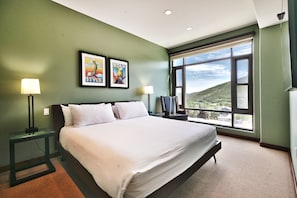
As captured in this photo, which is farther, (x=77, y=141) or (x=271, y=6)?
(x=271, y=6)

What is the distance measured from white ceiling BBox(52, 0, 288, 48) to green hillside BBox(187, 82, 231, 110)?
159 centimetres

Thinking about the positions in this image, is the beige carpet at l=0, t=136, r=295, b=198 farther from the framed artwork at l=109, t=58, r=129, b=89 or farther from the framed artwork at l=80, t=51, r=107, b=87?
the framed artwork at l=109, t=58, r=129, b=89

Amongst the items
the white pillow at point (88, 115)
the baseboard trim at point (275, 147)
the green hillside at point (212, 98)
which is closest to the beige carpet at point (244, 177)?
the baseboard trim at point (275, 147)

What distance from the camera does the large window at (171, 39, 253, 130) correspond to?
3.68 m

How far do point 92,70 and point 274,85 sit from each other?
3.95m

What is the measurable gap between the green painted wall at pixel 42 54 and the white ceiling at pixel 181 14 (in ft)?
1.06

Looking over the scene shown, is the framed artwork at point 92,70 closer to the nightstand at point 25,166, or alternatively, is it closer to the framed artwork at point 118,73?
the framed artwork at point 118,73

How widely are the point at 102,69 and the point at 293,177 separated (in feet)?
12.5

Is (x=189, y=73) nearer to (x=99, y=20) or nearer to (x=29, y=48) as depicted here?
(x=99, y=20)

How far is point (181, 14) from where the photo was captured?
294cm

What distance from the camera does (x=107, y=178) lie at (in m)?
1.21

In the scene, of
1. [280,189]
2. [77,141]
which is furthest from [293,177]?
[77,141]

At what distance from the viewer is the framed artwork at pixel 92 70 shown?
9.68 feet

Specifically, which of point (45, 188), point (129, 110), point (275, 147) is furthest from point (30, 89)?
point (275, 147)
